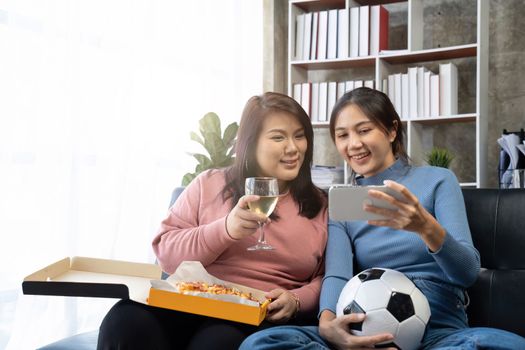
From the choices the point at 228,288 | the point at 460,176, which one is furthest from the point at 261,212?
the point at 460,176

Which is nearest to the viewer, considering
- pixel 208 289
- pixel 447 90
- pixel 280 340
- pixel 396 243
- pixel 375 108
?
pixel 280 340

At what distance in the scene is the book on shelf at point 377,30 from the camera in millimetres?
4188

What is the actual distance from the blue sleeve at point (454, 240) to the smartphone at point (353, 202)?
0.71ft

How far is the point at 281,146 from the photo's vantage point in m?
2.09

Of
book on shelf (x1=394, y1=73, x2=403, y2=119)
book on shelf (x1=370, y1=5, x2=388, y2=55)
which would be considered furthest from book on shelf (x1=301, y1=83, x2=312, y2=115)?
book on shelf (x1=394, y1=73, x2=403, y2=119)

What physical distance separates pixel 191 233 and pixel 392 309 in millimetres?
680

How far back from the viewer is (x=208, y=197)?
2.12 meters

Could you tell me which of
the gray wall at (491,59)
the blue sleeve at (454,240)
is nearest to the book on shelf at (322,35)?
the gray wall at (491,59)

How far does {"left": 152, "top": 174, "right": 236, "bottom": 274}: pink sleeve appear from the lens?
192cm

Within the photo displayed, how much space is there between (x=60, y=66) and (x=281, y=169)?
4.43 feet

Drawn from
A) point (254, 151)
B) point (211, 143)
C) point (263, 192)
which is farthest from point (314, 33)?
point (263, 192)

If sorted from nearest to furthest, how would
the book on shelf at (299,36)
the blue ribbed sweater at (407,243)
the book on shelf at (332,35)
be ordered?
the blue ribbed sweater at (407,243), the book on shelf at (332,35), the book on shelf at (299,36)

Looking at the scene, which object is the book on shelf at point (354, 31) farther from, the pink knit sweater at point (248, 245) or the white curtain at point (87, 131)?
the pink knit sweater at point (248, 245)

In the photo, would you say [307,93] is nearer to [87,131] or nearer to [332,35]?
[332,35]
